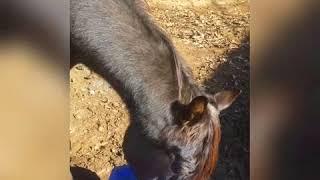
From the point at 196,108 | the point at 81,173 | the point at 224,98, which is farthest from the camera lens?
the point at 81,173

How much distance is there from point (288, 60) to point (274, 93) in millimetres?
Result: 222

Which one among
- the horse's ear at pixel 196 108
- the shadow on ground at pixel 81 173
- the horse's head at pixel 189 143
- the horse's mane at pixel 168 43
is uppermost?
the horse's mane at pixel 168 43

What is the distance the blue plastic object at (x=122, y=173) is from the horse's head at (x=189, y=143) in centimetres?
11

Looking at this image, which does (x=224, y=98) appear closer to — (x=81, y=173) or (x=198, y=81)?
(x=198, y=81)

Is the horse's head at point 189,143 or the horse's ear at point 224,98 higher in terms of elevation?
the horse's ear at point 224,98

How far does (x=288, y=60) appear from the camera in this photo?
4.18 meters

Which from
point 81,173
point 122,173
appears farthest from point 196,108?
point 81,173

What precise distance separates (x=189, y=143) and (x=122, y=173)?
1.62 ft

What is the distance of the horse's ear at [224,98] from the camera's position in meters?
4.14

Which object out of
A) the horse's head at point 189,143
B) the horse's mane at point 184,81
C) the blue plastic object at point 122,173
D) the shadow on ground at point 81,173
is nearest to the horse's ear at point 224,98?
the horse's head at point 189,143

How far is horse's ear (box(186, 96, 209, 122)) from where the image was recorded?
4.02 meters

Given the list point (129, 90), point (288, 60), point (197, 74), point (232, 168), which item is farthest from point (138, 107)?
point (288, 60)

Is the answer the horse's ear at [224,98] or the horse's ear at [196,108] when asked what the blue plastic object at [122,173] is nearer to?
the horse's ear at [196,108]

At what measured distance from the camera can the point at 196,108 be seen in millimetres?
4023
